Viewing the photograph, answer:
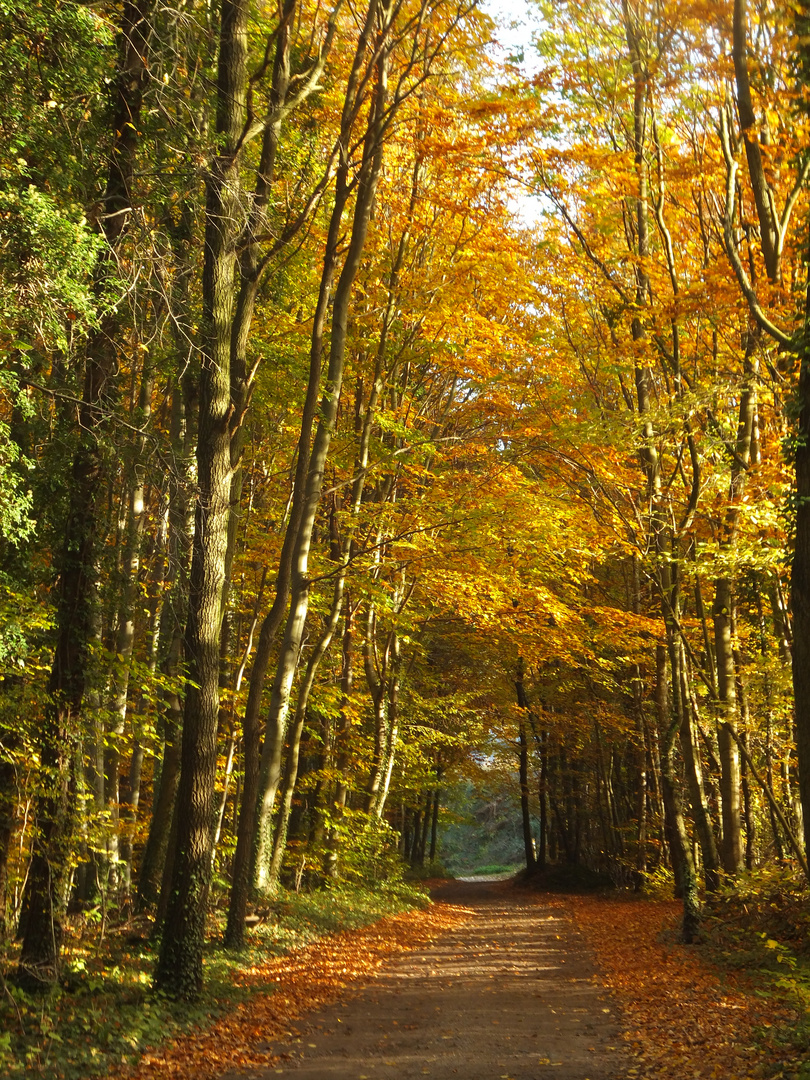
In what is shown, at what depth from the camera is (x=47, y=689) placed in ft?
26.2

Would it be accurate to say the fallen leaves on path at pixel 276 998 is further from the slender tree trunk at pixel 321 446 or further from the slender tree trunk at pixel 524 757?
the slender tree trunk at pixel 524 757

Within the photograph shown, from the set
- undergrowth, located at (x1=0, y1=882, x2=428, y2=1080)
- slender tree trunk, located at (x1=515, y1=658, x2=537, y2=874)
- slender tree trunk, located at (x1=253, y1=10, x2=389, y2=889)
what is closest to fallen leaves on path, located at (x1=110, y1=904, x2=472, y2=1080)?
undergrowth, located at (x1=0, y1=882, x2=428, y2=1080)

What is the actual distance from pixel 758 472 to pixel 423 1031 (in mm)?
8220

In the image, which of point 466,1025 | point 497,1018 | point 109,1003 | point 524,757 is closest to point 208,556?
point 109,1003

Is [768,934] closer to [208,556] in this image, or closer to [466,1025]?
[466,1025]

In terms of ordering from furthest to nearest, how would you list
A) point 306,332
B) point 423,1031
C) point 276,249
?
1. point 306,332
2. point 276,249
3. point 423,1031

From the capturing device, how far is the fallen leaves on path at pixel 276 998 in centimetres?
628

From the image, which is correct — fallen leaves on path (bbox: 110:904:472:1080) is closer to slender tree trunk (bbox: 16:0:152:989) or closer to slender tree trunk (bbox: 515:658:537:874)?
slender tree trunk (bbox: 16:0:152:989)

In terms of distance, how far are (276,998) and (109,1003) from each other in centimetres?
187

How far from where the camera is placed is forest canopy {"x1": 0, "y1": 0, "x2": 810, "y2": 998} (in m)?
7.68

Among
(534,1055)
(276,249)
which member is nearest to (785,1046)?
(534,1055)

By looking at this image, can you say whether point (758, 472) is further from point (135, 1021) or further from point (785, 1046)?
point (135, 1021)

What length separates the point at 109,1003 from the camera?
7324mm

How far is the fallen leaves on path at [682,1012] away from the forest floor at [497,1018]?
0.06 ft
